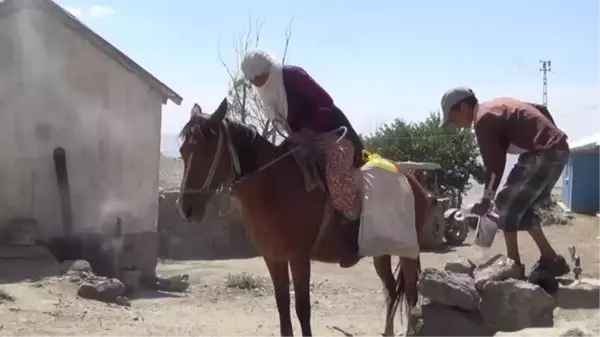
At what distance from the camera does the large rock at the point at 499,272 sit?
6472mm

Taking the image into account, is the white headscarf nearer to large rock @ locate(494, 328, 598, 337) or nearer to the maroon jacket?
the maroon jacket

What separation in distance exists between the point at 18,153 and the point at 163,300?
3.26 meters

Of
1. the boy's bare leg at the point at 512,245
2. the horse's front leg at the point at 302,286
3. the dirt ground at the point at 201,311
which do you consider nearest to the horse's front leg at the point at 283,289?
the horse's front leg at the point at 302,286

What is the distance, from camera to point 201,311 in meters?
11.0

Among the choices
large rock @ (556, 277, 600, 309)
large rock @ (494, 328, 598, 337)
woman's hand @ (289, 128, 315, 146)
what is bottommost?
large rock @ (494, 328, 598, 337)

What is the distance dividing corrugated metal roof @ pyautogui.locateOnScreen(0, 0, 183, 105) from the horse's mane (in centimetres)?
686

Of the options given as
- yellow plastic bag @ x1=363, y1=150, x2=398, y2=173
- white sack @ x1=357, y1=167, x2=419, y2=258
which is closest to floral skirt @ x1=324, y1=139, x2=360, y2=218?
white sack @ x1=357, y1=167, x2=419, y2=258

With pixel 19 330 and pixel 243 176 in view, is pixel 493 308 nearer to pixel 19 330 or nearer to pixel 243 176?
pixel 243 176

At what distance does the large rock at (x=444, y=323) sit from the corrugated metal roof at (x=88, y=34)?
8.32 m

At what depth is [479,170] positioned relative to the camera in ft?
101

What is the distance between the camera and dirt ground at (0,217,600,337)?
888cm

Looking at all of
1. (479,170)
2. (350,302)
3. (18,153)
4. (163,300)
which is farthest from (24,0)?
(479,170)

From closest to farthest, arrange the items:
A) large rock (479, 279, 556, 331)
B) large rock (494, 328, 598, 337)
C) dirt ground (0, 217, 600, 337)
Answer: large rock (494, 328, 598, 337)
large rock (479, 279, 556, 331)
dirt ground (0, 217, 600, 337)

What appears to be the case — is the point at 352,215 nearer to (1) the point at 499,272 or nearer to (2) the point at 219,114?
(1) the point at 499,272
